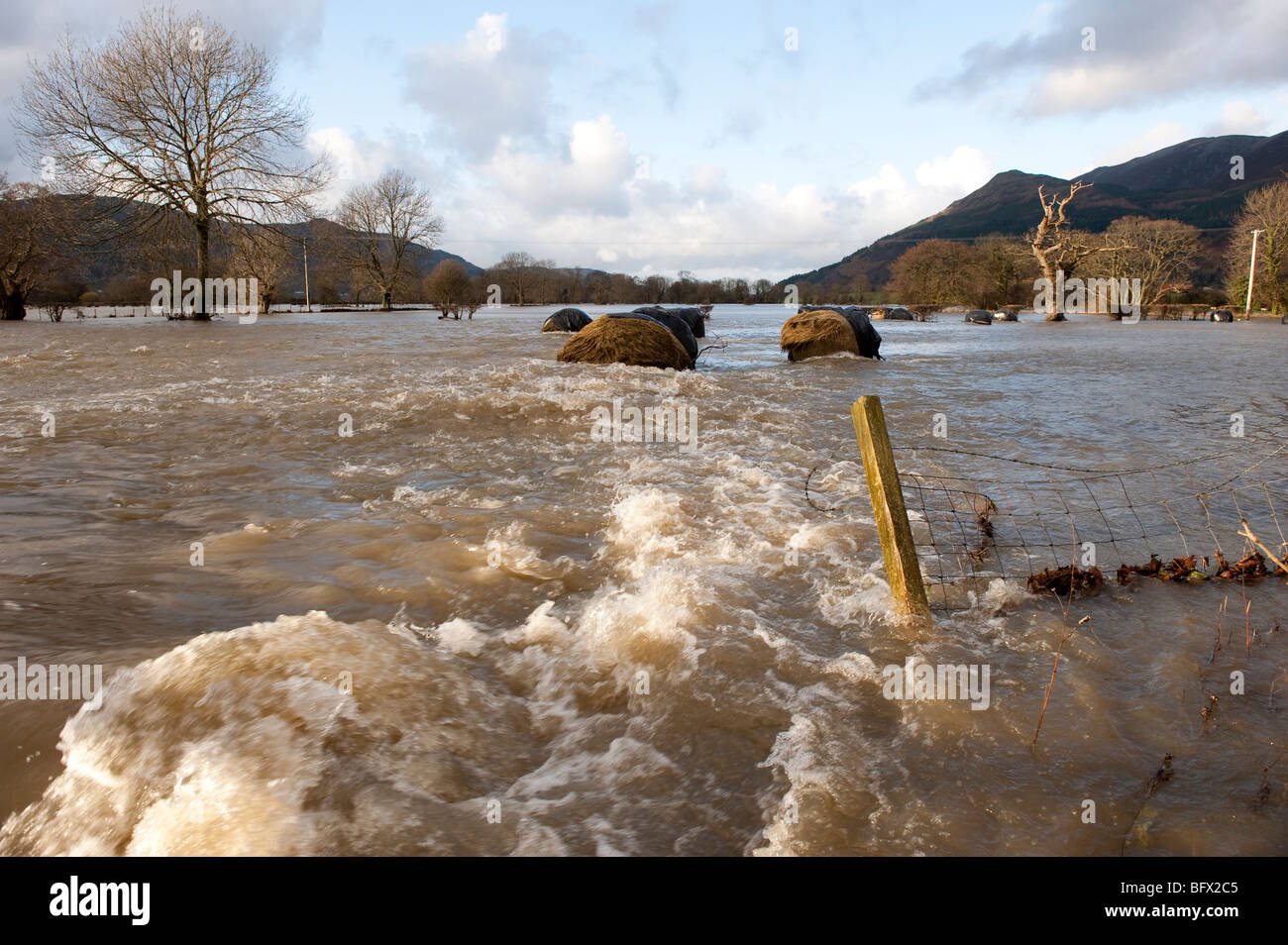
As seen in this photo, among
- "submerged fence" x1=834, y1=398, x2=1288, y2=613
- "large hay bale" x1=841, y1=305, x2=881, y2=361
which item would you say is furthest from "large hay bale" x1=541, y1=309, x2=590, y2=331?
"submerged fence" x1=834, y1=398, x2=1288, y2=613

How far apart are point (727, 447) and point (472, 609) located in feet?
14.9

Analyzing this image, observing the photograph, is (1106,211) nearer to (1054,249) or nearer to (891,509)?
(1054,249)

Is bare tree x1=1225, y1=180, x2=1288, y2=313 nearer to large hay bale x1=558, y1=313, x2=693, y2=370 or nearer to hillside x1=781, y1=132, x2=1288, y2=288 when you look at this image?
large hay bale x1=558, y1=313, x2=693, y2=370

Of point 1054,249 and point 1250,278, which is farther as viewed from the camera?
point 1250,278

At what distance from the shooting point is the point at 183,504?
5047 mm

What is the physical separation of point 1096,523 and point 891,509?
2.67 m

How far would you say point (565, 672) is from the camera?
3.04m

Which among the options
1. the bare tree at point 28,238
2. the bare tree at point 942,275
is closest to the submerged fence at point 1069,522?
the bare tree at point 28,238

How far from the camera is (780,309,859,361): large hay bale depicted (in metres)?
17.1

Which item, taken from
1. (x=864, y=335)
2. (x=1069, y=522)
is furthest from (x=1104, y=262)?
(x=1069, y=522)

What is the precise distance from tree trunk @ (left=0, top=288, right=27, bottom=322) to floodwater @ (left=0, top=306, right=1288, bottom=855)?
104ft

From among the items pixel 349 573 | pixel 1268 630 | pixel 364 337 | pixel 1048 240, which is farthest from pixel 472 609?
pixel 1048 240
